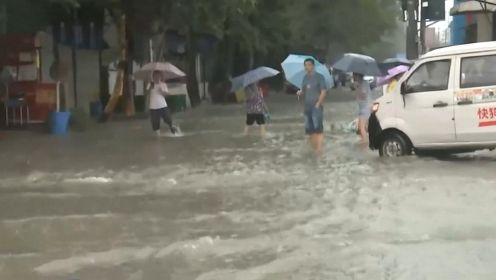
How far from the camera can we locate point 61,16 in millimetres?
26219

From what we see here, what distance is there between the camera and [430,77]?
574 inches

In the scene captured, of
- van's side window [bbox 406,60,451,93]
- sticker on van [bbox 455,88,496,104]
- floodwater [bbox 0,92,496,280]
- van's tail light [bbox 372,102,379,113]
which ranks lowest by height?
floodwater [bbox 0,92,496,280]

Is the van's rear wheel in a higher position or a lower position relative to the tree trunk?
lower

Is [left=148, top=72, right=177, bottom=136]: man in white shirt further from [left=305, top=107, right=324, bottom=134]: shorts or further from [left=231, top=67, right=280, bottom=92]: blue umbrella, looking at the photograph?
[left=305, top=107, right=324, bottom=134]: shorts

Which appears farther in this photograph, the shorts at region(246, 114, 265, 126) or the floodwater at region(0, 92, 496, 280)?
the shorts at region(246, 114, 265, 126)

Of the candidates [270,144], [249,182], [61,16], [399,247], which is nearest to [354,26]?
[61,16]

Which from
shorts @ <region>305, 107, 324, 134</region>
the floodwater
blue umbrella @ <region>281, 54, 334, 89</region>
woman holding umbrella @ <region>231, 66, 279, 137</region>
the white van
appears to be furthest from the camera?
woman holding umbrella @ <region>231, 66, 279, 137</region>

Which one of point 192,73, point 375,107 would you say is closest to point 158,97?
→ point 375,107

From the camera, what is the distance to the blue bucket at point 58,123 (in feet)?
74.8

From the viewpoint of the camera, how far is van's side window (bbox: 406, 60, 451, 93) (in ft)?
47.2

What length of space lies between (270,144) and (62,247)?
35.3ft

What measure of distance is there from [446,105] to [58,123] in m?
11.8

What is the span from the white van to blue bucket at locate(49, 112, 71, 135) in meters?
10.4

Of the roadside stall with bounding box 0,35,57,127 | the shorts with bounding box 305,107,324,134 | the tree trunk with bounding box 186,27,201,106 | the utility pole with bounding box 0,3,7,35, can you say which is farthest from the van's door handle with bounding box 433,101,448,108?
the tree trunk with bounding box 186,27,201,106
